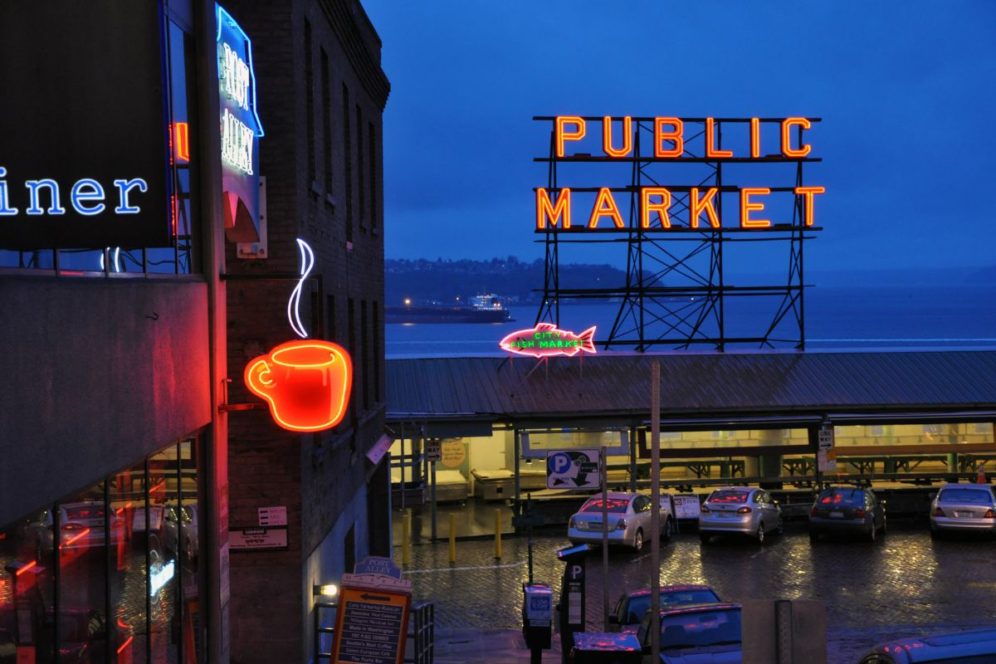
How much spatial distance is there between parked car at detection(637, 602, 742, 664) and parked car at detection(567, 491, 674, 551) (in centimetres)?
1220

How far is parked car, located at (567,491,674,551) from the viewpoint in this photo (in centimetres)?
2650

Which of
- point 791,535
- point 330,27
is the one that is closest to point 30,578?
point 330,27

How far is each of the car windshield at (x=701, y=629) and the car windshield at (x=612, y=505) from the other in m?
13.0

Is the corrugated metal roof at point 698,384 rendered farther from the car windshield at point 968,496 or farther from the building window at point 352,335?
the building window at point 352,335

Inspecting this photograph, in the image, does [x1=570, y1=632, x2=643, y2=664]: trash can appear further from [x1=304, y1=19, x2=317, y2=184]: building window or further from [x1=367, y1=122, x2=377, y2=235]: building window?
[x1=367, y1=122, x2=377, y2=235]: building window

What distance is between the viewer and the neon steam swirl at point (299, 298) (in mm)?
12328

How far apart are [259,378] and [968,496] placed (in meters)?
22.5

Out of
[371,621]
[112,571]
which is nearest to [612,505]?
[371,621]

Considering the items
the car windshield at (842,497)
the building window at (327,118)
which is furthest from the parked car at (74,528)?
the car windshield at (842,497)

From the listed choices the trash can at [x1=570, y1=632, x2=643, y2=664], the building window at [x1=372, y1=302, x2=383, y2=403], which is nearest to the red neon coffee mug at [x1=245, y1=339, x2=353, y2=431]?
the trash can at [x1=570, y1=632, x2=643, y2=664]

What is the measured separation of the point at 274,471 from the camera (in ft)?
43.3

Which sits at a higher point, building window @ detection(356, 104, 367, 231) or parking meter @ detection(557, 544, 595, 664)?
building window @ detection(356, 104, 367, 231)

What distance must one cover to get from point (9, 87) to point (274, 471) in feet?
23.4

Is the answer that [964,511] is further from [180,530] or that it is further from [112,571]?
[112,571]
